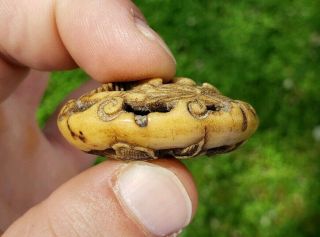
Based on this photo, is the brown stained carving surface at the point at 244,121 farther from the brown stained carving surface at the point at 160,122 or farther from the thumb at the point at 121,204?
the thumb at the point at 121,204

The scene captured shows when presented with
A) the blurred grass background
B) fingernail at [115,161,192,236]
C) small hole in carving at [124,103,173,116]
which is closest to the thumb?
fingernail at [115,161,192,236]

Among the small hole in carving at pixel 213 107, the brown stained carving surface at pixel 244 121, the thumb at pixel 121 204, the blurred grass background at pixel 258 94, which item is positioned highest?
the small hole in carving at pixel 213 107

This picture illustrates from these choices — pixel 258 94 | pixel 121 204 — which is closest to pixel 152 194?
pixel 121 204

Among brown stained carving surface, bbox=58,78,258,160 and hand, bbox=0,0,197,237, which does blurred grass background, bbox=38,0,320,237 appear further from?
brown stained carving surface, bbox=58,78,258,160

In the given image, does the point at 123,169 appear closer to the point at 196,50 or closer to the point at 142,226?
the point at 142,226

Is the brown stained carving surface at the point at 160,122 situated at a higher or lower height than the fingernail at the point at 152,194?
higher

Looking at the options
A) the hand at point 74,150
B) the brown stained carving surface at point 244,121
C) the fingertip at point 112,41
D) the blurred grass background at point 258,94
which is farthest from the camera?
the blurred grass background at point 258,94

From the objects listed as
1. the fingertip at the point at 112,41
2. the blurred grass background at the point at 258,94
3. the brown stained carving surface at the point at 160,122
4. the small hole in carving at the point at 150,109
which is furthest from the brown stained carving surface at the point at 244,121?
the blurred grass background at the point at 258,94
